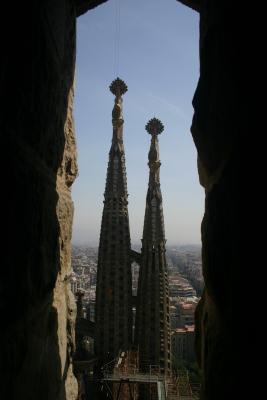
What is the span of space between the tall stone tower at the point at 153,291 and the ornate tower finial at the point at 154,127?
4.65 feet

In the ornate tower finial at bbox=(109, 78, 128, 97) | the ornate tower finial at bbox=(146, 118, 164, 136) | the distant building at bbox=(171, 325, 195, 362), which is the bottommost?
the distant building at bbox=(171, 325, 195, 362)

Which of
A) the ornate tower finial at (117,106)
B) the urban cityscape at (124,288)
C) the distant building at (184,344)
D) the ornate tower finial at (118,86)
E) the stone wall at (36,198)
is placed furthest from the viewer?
the distant building at (184,344)

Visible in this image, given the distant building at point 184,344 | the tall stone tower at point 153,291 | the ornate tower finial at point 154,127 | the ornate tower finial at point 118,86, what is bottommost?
the distant building at point 184,344

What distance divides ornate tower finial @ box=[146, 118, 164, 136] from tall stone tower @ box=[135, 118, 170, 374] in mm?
1417

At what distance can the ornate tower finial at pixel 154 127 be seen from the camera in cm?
1839

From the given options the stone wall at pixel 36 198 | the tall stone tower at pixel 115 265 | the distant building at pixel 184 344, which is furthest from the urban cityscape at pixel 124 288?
the distant building at pixel 184 344

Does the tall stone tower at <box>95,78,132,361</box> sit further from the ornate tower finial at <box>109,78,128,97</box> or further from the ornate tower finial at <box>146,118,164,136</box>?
the ornate tower finial at <box>146,118,164,136</box>

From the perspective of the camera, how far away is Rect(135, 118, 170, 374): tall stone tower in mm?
15320

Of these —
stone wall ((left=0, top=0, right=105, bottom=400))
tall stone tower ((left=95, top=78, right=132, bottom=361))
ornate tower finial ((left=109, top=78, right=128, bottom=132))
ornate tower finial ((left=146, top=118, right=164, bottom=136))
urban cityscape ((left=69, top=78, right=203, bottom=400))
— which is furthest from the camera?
ornate tower finial ((left=146, top=118, right=164, bottom=136))

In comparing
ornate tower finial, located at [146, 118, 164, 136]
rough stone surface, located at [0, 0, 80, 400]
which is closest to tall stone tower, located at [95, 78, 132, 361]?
ornate tower finial, located at [146, 118, 164, 136]

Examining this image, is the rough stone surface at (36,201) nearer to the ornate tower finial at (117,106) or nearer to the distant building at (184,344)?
the ornate tower finial at (117,106)

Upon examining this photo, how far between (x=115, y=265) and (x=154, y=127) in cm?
675

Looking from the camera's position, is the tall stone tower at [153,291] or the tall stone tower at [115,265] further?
the tall stone tower at [115,265]

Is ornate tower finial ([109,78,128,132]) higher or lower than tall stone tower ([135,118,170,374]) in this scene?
higher
